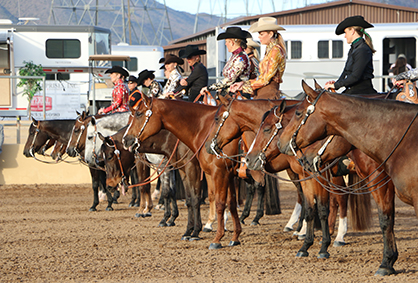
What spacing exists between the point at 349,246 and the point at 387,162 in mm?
2740

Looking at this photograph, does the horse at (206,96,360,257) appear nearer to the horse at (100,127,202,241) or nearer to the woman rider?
the woman rider

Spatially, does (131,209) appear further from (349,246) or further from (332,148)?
(332,148)

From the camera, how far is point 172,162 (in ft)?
30.0

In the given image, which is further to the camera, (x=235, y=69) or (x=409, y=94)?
(x=235, y=69)

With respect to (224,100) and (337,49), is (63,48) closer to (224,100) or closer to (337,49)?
(337,49)

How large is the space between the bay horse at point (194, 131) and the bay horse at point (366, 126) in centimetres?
230

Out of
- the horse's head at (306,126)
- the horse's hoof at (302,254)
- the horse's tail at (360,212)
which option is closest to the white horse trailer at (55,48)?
the horse's tail at (360,212)

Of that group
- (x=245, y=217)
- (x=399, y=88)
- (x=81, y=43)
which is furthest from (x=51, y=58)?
(x=399, y=88)

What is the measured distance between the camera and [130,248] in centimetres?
775

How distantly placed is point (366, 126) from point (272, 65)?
273 cm

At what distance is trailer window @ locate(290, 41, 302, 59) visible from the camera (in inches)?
803

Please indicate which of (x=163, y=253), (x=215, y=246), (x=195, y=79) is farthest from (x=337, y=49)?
(x=163, y=253)

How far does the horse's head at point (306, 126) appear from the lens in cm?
544

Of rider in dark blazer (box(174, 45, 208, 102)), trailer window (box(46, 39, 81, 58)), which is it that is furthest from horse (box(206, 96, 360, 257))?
trailer window (box(46, 39, 81, 58))
